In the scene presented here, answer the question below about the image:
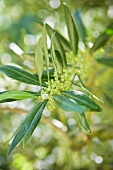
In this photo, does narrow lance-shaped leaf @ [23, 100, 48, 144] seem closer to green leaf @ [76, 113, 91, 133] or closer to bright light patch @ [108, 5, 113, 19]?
green leaf @ [76, 113, 91, 133]

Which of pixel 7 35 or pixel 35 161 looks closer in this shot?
pixel 7 35

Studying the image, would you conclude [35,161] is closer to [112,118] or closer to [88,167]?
[88,167]

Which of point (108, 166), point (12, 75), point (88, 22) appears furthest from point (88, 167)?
point (12, 75)

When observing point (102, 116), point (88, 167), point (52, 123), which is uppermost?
point (52, 123)

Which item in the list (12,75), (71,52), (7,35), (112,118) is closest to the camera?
(12,75)

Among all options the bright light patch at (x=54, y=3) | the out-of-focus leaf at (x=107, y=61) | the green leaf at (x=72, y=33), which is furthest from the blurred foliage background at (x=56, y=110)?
the green leaf at (x=72, y=33)
